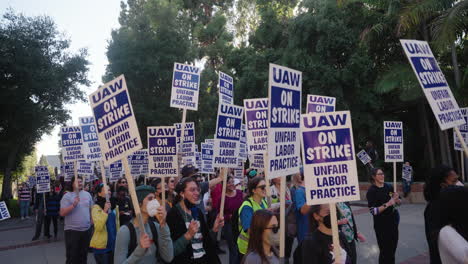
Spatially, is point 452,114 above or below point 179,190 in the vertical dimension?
above

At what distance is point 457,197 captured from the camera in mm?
3332

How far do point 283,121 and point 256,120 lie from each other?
3.25m

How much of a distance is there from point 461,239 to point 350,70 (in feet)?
66.0

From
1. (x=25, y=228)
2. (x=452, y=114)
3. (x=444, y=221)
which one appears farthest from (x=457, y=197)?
(x=25, y=228)

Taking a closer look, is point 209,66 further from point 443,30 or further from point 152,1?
point 443,30

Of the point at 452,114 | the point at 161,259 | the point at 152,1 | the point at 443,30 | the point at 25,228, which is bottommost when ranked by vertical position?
the point at 25,228

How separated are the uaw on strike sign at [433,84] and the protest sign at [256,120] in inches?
108

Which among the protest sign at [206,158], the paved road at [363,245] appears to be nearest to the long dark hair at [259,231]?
the paved road at [363,245]

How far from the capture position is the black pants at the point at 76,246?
797cm

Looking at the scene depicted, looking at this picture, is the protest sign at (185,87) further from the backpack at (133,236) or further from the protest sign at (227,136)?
the backpack at (133,236)

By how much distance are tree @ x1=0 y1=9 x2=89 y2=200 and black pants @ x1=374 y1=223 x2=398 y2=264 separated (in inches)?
1022

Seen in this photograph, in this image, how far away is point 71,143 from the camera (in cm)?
1195

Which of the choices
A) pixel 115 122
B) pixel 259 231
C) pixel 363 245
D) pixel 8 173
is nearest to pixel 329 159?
pixel 259 231

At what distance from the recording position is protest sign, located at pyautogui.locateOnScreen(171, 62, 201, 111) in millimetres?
9859
